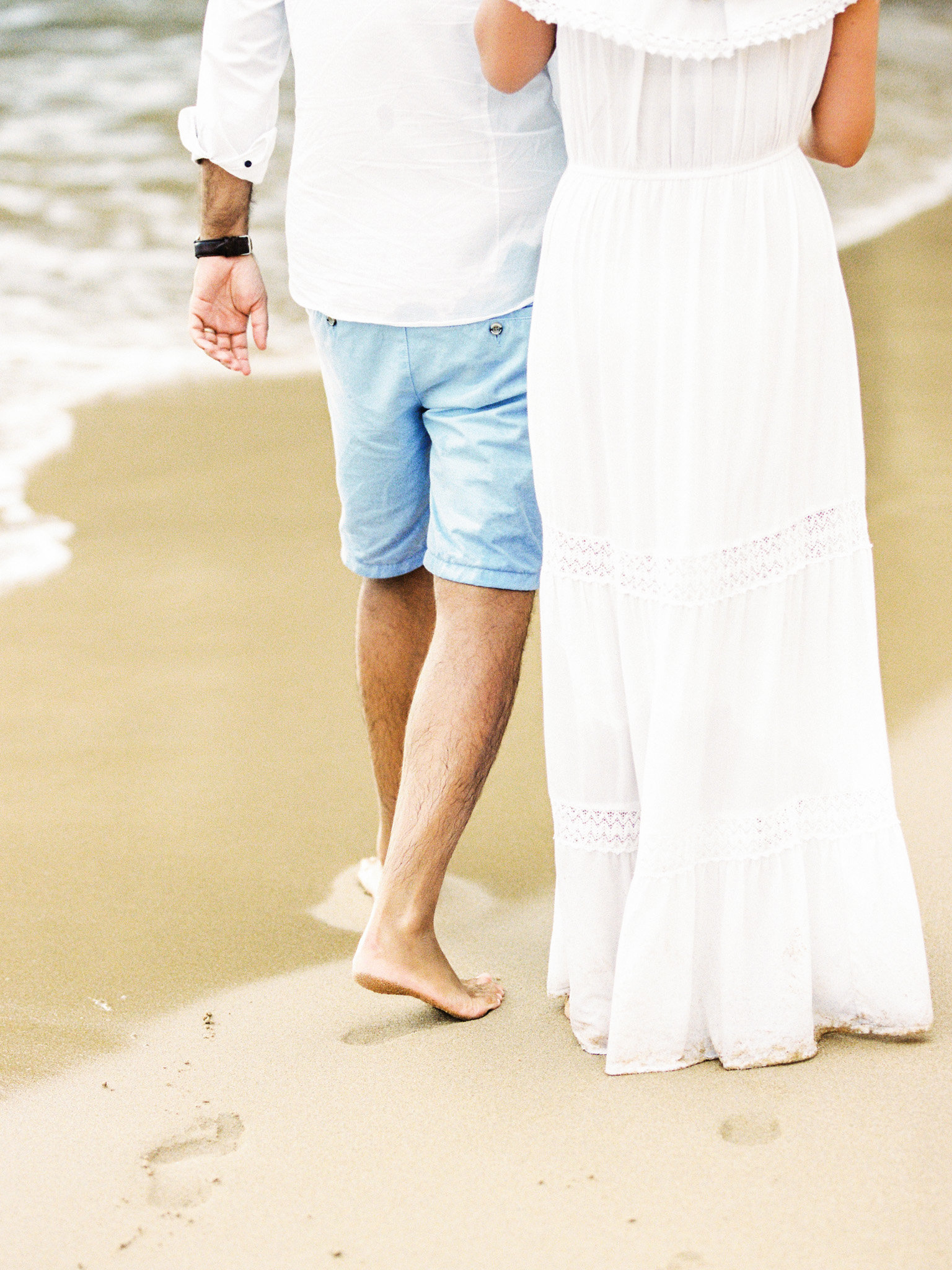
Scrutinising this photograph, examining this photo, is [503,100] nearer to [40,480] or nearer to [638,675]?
[638,675]

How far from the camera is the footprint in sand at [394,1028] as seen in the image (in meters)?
1.98

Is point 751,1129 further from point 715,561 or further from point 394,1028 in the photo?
point 715,561

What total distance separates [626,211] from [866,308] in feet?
11.4

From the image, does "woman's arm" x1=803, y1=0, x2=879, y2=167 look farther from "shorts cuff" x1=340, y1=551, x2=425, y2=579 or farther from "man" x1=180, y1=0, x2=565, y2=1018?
"shorts cuff" x1=340, y1=551, x2=425, y2=579

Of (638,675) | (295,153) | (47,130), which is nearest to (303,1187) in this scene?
(638,675)

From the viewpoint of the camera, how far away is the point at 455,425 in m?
2.03

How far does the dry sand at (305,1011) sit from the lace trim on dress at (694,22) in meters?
1.21

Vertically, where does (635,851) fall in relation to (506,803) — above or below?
above

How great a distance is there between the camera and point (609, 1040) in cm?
186

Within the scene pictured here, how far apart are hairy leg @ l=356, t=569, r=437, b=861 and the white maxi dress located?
0.47 meters

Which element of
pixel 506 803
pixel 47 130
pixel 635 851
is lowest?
pixel 47 130

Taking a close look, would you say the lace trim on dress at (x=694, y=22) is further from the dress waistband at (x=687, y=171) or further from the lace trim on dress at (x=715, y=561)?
the lace trim on dress at (x=715, y=561)

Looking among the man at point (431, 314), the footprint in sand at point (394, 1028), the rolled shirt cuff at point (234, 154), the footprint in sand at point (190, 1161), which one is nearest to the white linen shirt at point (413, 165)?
the man at point (431, 314)

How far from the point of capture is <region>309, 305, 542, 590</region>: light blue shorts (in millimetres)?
1998
